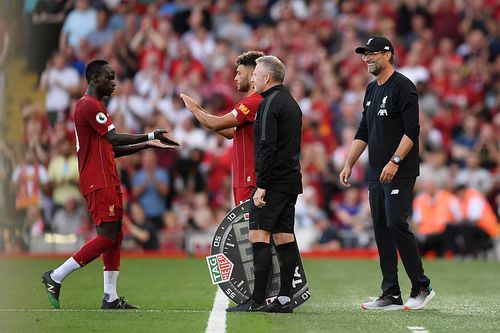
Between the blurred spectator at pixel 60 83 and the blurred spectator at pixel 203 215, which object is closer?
the blurred spectator at pixel 203 215

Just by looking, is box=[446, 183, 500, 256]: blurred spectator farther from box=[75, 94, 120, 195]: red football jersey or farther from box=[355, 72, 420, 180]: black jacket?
box=[75, 94, 120, 195]: red football jersey

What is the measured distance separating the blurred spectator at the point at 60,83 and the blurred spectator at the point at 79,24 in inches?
12.8

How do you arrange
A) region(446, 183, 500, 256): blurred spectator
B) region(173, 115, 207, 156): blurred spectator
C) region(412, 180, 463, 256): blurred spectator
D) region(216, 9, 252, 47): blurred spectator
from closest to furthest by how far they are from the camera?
1. region(446, 183, 500, 256): blurred spectator
2. region(412, 180, 463, 256): blurred spectator
3. region(173, 115, 207, 156): blurred spectator
4. region(216, 9, 252, 47): blurred spectator

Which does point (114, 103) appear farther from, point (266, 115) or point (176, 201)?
point (266, 115)

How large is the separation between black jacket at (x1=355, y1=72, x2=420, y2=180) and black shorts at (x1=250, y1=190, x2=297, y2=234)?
3.43 feet

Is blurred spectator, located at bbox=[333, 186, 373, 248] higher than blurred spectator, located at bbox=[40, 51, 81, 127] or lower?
lower

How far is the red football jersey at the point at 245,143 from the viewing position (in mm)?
Answer: 9531

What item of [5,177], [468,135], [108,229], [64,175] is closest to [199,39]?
[64,175]

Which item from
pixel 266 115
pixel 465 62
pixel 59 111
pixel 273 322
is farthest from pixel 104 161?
pixel 465 62

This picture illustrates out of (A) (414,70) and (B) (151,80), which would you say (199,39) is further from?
(A) (414,70)

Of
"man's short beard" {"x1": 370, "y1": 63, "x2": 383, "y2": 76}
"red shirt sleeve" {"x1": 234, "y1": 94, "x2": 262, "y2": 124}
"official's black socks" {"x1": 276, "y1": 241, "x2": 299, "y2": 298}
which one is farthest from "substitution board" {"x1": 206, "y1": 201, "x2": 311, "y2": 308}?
"man's short beard" {"x1": 370, "y1": 63, "x2": 383, "y2": 76}

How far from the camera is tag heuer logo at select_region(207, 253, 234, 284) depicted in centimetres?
969

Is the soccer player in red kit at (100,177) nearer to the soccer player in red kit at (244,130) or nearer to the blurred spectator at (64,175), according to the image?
the soccer player in red kit at (244,130)

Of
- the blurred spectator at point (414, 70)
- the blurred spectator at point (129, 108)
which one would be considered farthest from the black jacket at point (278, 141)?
the blurred spectator at point (414, 70)
